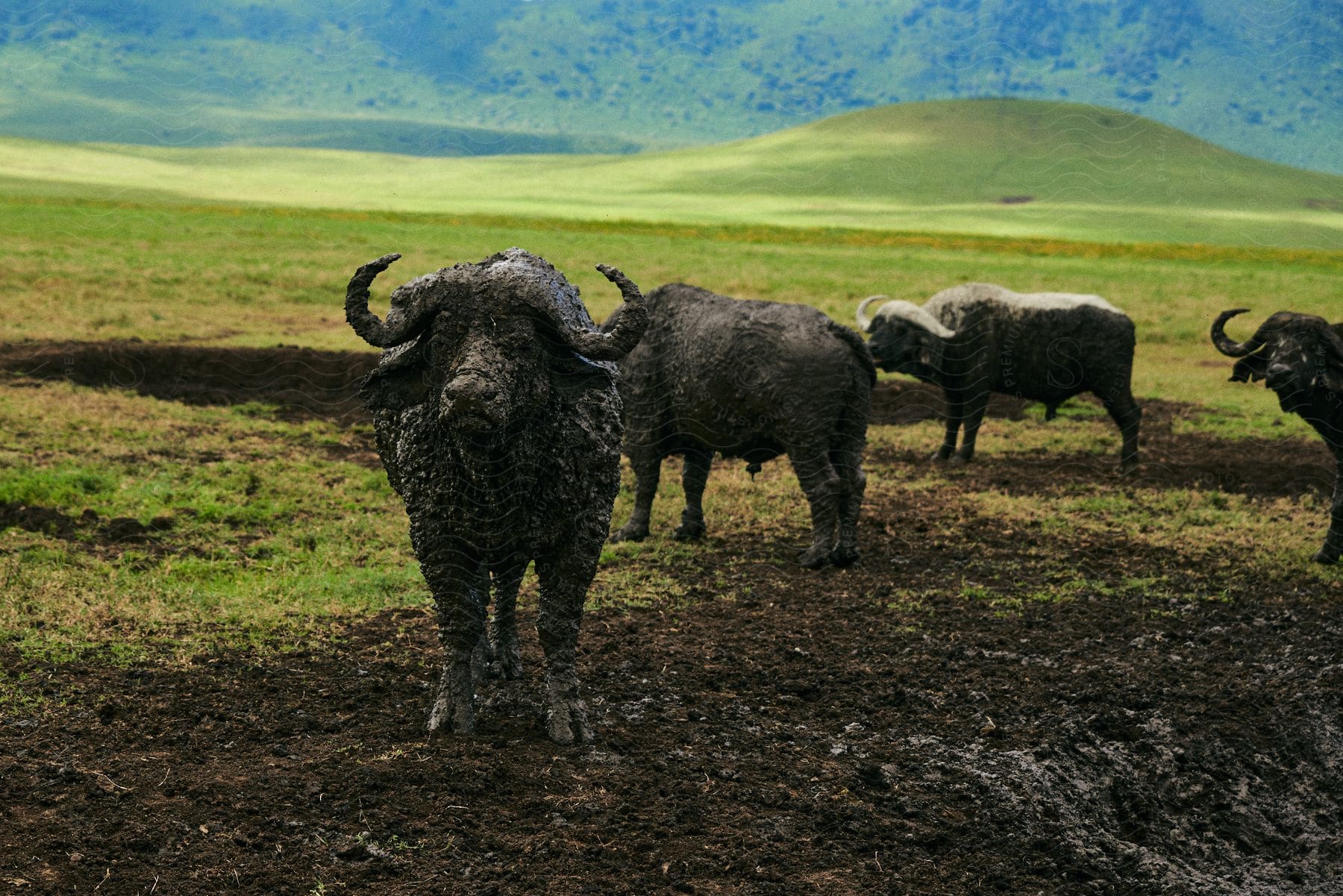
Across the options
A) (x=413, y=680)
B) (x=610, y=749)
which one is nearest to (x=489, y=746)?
(x=610, y=749)

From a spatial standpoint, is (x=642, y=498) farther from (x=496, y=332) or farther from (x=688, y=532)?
(x=496, y=332)

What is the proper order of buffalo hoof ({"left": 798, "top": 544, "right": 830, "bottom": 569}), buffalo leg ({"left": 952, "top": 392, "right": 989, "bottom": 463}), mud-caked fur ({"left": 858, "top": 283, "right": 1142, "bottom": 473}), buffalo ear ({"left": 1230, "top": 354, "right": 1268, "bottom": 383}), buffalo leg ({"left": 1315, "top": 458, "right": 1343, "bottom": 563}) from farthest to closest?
1. buffalo leg ({"left": 952, "top": 392, "right": 989, "bottom": 463})
2. mud-caked fur ({"left": 858, "top": 283, "right": 1142, "bottom": 473})
3. buffalo ear ({"left": 1230, "top": 354, "right": 1268, "bottom": 383})
4. buffalo leg ({"left": 1315, "top": 458, "right": 1343, "bottom": 563})
5. buffalo hoof ({"left": 798, "top": 544, "right": 830, "bottom": 569})

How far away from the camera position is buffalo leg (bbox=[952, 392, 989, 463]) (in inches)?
569

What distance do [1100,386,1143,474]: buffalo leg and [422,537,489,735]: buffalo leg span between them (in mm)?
10095

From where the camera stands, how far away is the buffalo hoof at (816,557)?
9781 millimetres

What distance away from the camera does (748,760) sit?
604cm

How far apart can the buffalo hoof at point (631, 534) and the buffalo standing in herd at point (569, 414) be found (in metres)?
0.02

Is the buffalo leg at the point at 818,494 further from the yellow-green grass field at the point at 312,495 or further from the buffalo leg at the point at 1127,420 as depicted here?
the buffalo leg at the point at 1127,420

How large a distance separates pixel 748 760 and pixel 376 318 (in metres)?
2.89

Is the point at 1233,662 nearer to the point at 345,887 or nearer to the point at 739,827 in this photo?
the point at 739,827

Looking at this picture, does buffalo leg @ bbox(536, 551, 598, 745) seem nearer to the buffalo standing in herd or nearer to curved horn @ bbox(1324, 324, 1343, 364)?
the buffalo standing in herd

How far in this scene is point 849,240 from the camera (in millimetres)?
51125

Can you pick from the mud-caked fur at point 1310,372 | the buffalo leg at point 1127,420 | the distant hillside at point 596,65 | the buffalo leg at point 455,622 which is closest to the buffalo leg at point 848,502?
the mud-caked fur at point 1310,372

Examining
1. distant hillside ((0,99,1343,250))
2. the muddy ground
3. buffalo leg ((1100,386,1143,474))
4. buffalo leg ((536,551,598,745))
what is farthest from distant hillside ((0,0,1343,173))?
buffalo leg ((536,551,598,745))
